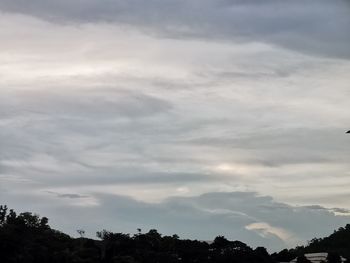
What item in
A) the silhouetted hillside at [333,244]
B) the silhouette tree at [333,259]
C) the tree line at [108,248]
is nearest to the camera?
the tree line at [108,248]

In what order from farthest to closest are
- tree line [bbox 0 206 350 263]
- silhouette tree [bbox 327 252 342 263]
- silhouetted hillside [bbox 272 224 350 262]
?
silhouetted hillside [bbox 272 224 350 262] < silhouette tree [bbox 327 252 342 263] < tree line [bbox 0 206 350 263]

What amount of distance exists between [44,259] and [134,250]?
63.4 feet

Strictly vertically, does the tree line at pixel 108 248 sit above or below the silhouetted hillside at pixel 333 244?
below

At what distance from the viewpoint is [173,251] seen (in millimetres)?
118312

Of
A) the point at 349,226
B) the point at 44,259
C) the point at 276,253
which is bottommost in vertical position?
the point at 44,259

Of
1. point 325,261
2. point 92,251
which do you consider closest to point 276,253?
point 325,261

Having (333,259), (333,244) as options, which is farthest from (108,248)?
(333,244)

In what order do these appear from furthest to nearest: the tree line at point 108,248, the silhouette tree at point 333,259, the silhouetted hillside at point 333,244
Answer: the silhouetted hillside at point 333,244
the silhouette tree at point 333,259
the tree line at point 108,248

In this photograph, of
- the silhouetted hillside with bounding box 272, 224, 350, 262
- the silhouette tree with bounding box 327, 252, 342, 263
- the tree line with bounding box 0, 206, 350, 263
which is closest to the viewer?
the tree line with bounding box 0, 206, 350, 263

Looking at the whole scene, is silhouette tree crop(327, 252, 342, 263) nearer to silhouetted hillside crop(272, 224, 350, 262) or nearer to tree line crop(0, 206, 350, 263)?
tree line crop(0, 206, 350, 263)

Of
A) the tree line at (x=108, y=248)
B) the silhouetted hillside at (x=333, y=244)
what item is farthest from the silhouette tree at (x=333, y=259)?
the silhouetted hillside at (x=333, y=244)

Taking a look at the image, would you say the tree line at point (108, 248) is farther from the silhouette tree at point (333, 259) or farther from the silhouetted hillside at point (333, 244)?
the silhouetted hillside at point (333, 244)

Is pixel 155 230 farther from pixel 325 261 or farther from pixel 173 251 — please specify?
pixel 325 261

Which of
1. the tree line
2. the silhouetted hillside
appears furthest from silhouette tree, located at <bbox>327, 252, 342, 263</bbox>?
the silhouetted hillside
